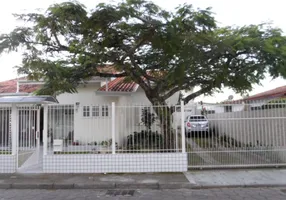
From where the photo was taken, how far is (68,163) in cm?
907

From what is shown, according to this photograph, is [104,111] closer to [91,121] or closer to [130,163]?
[91,121]

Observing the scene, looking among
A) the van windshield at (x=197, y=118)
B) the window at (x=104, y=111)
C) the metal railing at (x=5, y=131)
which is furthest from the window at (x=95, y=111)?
the van windshield at (x=197, y=118)

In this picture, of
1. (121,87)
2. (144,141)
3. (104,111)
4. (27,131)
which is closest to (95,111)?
(104,111)

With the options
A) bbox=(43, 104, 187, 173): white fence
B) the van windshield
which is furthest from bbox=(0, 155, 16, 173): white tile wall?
the van windshield

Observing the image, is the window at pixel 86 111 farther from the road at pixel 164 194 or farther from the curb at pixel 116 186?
the road at pixel 164 194

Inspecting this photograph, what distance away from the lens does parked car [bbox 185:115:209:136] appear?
9.37m

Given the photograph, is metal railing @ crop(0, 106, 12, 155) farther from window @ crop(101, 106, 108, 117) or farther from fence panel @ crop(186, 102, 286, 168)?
fence panel @ crop(186, 102, 286, 168)

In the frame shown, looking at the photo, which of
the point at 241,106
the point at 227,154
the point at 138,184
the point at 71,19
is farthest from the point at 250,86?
the point at 71,19

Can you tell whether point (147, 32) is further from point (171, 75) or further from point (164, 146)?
point (164, 146)

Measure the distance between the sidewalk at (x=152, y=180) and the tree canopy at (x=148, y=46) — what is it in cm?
323

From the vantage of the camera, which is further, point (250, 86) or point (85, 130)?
point (250, 86)

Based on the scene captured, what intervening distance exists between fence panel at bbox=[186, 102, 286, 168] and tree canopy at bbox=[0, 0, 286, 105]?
1.49m

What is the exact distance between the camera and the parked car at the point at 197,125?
9.37 m

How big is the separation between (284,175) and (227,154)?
1715mm
